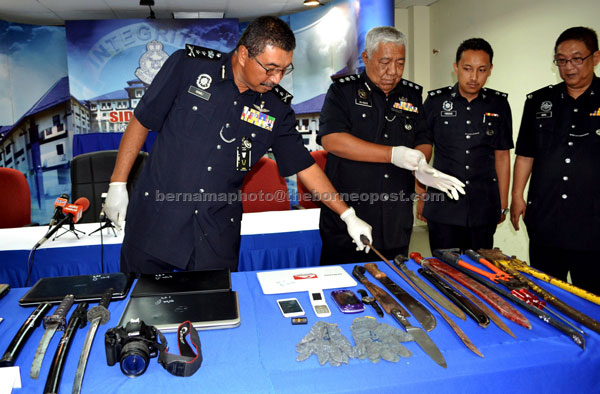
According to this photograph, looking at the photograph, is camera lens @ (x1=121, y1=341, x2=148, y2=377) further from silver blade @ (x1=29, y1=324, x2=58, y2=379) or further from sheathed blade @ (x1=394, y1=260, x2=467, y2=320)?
sheathed blade @ (x1=394, y1=260, x2=467, y2=320)

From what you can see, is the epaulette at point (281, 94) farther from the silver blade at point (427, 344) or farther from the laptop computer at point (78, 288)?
the silver blade at point (427, 344)

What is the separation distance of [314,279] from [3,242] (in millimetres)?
1828

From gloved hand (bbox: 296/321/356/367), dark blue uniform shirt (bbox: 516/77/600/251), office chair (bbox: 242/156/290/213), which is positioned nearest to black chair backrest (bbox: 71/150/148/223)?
office chair (bbox: 242/156/290/213)

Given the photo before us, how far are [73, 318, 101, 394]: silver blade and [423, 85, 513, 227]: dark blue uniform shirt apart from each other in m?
1.86

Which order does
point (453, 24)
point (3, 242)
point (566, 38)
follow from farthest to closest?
point (453, 24) < point (3, 242) < point (566, 38)

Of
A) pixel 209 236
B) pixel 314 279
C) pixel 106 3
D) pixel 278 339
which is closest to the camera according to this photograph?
pixel 278 339

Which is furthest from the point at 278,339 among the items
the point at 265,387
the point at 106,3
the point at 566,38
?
the point at 106,3

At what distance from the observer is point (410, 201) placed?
6.84 ft

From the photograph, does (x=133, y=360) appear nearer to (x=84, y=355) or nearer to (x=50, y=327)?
(x=84, y=355)

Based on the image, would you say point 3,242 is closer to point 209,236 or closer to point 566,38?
point 209,236

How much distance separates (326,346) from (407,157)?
107 centimetres

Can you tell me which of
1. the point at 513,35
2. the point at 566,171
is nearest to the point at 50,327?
the point at 566,171

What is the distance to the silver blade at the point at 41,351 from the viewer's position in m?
0.85

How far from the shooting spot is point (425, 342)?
961mm
